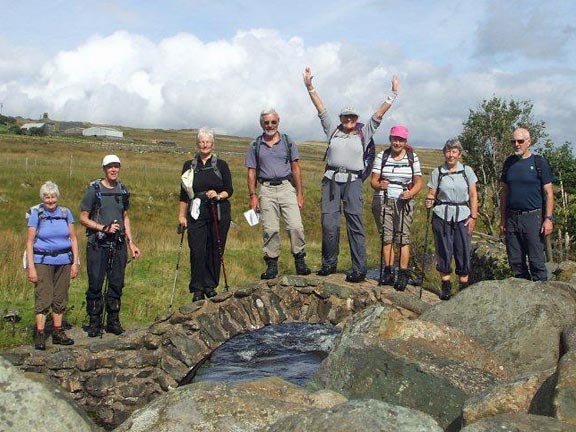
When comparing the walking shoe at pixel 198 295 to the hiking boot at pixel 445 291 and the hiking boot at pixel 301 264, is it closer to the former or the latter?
the hiking boot at pixel 301 264

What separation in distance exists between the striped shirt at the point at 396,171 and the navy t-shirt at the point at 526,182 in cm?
129

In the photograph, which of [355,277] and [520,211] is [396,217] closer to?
[355,277]

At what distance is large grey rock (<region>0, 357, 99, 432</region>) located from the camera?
555 cm

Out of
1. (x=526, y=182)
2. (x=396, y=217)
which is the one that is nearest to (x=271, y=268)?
(x=396, y=217)

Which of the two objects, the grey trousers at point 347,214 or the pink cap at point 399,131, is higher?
the pink cap at point 399,131

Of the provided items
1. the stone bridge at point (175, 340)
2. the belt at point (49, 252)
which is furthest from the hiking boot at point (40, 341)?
the belt at point (49, 252)

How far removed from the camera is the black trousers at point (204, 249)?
380 inches

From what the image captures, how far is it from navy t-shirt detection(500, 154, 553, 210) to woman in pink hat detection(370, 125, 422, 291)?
4.19 ft

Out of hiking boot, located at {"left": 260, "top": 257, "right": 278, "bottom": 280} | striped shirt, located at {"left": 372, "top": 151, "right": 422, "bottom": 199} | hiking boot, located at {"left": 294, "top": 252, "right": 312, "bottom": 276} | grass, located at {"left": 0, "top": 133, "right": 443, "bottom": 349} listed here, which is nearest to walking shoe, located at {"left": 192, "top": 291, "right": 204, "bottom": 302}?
hiking boot, located at {"left": 260, "top": 257, "right": 278, "bottom": 280}

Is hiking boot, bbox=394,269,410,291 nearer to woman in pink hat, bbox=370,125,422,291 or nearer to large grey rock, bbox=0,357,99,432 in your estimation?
woman in pink hat, bbox=370,125,422,291

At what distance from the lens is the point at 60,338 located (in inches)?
408

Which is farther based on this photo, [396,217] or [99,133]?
[99,133]

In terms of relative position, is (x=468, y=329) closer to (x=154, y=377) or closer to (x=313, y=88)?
(x=313, y=88)

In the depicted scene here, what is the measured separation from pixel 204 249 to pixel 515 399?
581 centimetres
